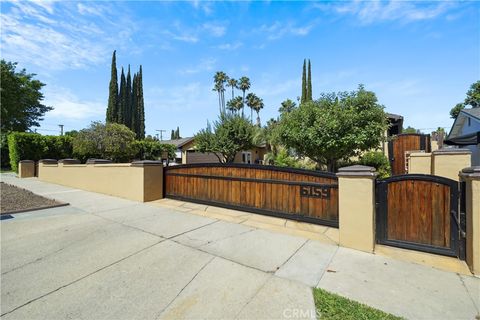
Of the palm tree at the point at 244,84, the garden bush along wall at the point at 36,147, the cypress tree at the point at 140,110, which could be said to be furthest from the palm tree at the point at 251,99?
the garden bush along wall at the point at 36,147

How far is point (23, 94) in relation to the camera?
29641 millimetres

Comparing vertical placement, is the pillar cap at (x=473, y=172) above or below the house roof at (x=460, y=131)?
below

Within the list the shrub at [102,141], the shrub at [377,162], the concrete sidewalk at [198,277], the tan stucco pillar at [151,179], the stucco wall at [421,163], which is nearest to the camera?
the concrete sidewalk at [198,277]

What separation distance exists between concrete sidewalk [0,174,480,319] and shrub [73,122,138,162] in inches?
553

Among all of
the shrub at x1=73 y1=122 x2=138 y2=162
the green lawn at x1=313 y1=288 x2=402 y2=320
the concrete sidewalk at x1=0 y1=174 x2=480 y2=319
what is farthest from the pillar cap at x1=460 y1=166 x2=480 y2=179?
the shrub at x1=73 y1=122 x2=138 y2=162

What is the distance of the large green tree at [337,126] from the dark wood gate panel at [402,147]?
3.22 metres

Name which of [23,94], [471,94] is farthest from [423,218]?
[23,94]

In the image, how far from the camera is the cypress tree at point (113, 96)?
31938 mm

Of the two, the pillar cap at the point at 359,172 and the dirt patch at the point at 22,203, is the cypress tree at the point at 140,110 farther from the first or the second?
the pillar cap at the point at 359,172

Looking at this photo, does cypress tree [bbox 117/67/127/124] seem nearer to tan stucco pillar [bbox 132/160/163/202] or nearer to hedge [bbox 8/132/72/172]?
hedge [bbox 8/132/72/172]

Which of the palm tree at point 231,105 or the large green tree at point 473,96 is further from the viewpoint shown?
the palm tree at point 231,105

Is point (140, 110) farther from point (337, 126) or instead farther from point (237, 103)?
point (337, 126)

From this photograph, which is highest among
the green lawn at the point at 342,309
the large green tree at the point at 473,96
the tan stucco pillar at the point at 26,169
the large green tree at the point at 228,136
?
the large green tree at the point at 473,96

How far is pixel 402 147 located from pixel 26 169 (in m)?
24.5
